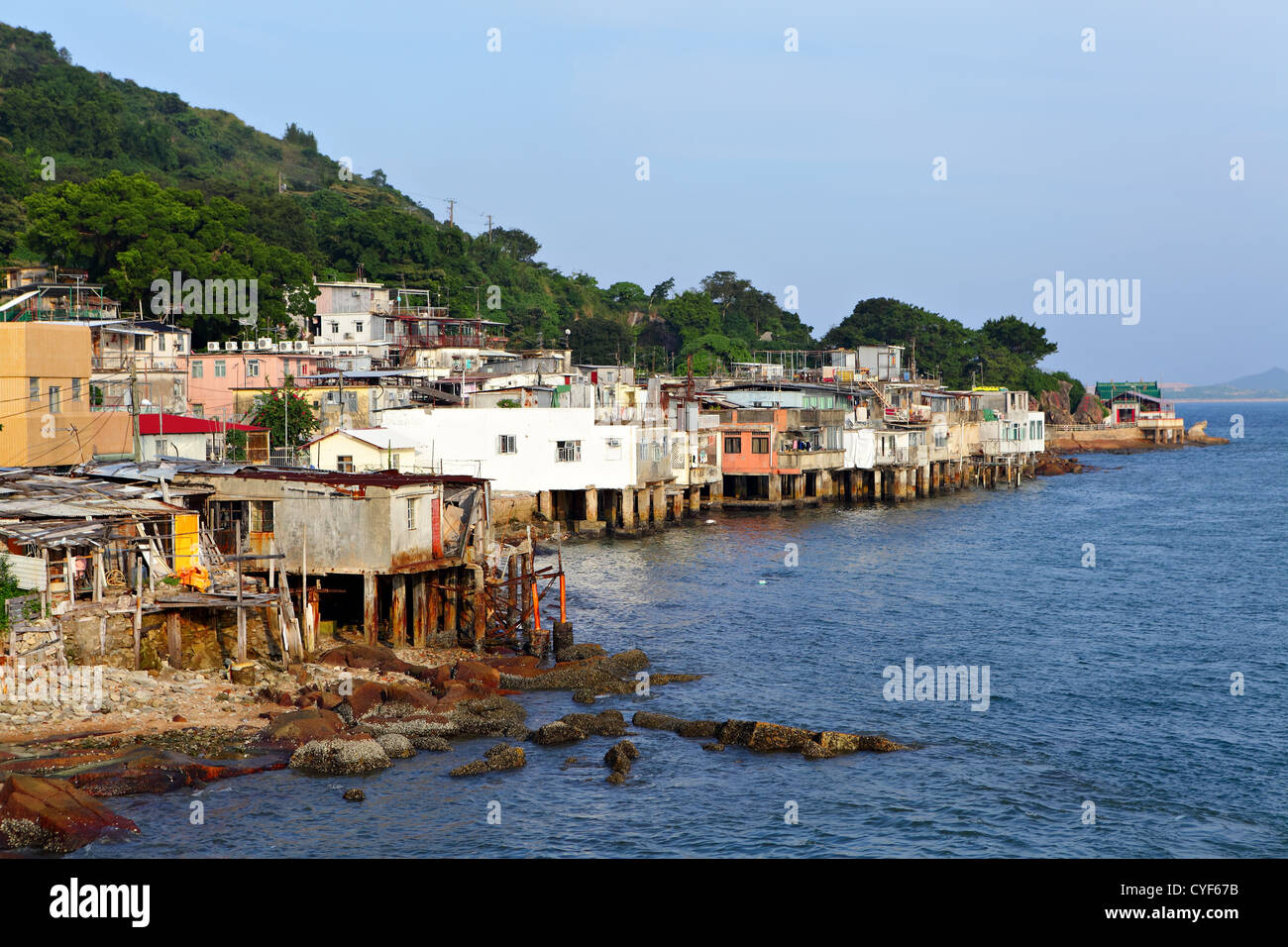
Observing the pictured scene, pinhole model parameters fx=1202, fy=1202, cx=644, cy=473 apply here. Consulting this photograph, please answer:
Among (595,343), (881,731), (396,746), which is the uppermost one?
(595,343)

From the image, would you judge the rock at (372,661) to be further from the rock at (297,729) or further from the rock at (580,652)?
the rock at (580,652)

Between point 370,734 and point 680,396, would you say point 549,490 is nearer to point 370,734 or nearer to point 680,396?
point 680,396

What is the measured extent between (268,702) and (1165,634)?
32.7 m

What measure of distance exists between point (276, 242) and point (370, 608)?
76.8m

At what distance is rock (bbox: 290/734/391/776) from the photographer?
2556 cm

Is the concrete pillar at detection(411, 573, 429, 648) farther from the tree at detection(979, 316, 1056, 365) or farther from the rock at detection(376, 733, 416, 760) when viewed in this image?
the tree at detection(979, 316, 1056, 365)

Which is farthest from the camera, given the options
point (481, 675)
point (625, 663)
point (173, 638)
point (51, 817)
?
point (625, 663)

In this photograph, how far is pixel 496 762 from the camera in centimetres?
2672

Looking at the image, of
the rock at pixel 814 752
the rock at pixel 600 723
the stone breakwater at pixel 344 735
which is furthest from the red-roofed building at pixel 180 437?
the rock at pixel 814 752

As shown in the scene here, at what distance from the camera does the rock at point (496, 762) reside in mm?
26250

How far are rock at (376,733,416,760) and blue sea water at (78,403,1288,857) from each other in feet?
0.92

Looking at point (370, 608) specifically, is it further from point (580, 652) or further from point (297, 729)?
point (297, 729)

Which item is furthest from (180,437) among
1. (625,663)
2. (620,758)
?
(620,758)

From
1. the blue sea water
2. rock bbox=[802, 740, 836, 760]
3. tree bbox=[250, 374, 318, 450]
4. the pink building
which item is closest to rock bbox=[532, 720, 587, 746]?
the blue sea water
